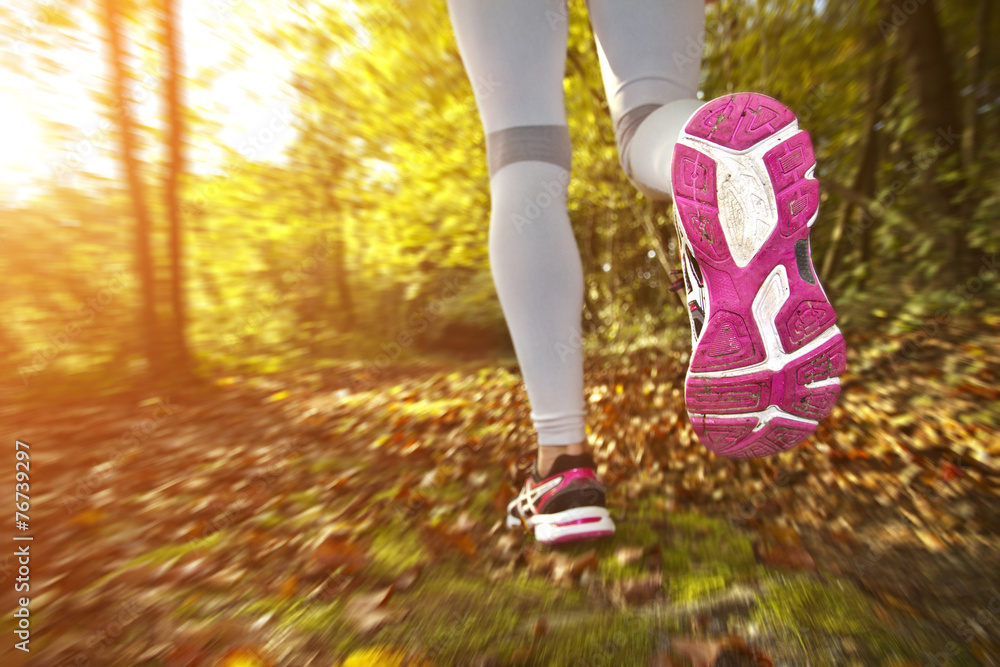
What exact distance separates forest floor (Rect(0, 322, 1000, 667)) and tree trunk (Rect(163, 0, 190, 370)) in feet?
6.95

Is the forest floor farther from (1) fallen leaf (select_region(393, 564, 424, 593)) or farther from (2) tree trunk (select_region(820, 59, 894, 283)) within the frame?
(2) tree trunk (select_region(820, 59, 894, 283))

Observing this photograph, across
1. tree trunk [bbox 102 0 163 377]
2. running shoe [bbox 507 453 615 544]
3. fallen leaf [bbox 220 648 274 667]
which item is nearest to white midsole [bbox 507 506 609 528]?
running shoe [bbox 507 453 615 544]

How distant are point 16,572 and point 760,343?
185 centimetres

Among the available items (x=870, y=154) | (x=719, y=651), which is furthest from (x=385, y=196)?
(x=719, y=651)

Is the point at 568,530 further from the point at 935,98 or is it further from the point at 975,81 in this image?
the point at 975,81

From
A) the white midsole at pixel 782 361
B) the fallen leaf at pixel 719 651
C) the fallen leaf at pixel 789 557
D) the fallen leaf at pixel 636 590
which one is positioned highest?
the white midsole at pixel 782 361

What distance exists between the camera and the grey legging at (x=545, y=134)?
116 cm

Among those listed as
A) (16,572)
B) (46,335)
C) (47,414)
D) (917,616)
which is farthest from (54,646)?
(46,335)

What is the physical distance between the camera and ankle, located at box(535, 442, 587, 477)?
3.90ft

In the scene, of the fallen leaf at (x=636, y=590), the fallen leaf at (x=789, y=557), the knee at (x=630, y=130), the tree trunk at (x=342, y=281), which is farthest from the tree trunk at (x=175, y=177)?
the fallen leaf at (x=789, y=557)

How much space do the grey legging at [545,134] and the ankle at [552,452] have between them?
0.01 meters

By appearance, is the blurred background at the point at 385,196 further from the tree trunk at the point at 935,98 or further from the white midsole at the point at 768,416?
the white midsole at the point at 768,416

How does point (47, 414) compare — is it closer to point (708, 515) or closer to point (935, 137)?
point (708, 515)

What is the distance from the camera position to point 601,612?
0.92 m
